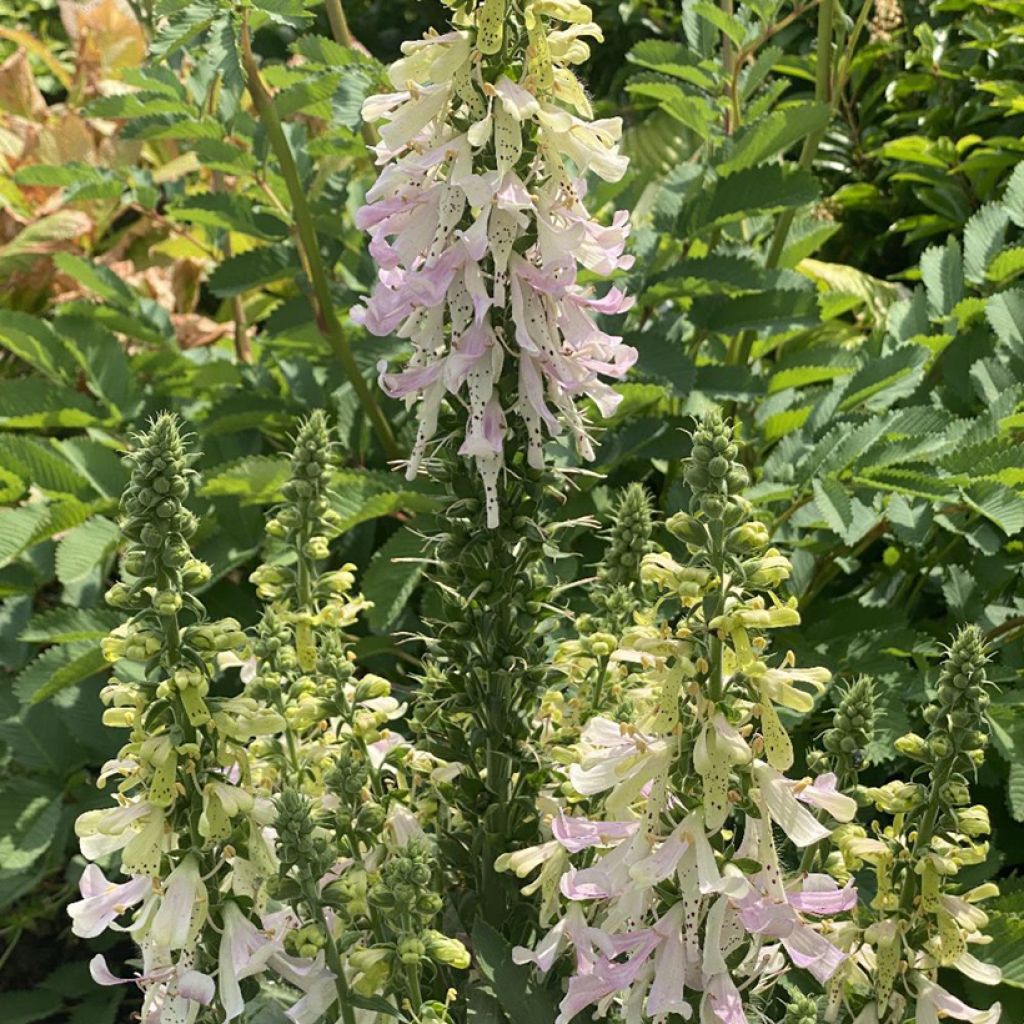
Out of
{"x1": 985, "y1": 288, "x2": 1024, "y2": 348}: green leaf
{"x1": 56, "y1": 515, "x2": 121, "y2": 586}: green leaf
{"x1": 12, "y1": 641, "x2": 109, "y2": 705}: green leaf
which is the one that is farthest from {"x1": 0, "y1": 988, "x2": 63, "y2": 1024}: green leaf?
{"x1": 985, "y1": 288, "x2": 1024, "y2": 348}: green leaf

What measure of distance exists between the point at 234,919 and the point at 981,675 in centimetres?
54

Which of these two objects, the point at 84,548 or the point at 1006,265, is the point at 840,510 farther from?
the point at 84,548

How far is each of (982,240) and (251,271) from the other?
1.23 m

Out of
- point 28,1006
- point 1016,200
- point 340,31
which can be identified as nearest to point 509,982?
point 28,1006

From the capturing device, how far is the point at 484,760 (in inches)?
45.9

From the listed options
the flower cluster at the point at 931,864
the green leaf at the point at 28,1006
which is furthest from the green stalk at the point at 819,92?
the green leaf at the point at 28,1006

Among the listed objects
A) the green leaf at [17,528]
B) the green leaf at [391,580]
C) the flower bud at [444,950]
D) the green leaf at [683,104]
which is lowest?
the green leaf at [17,528]

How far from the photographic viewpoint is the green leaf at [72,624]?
1.80 metres

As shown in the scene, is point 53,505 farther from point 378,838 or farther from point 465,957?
point 465,957

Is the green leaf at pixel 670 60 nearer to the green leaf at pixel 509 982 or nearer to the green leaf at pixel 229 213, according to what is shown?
the green leaf at pixel 229 213

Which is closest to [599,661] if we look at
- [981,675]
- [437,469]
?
[437,469]

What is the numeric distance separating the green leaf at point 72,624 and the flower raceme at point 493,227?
0.92 m

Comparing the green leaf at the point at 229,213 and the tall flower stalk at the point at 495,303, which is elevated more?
the tall flower stalk at the point at 495,303

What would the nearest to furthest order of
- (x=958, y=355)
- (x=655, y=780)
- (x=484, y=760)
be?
(x=655, y=780)
(x=484, y=760)
(x=958, y=355)
